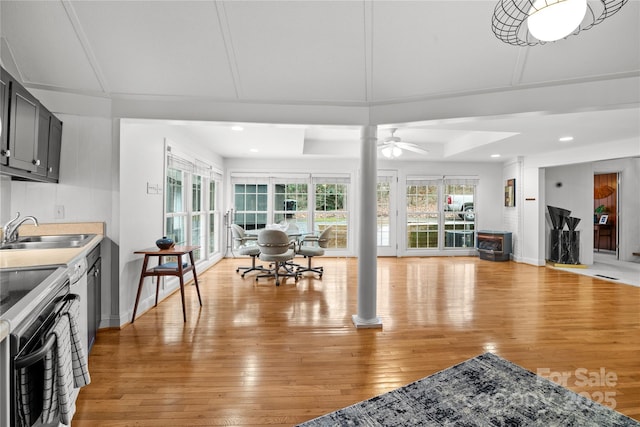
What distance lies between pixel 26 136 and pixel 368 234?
2866 mm

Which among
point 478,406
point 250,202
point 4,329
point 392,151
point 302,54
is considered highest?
point 302,54

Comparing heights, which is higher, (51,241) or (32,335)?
(51,241)

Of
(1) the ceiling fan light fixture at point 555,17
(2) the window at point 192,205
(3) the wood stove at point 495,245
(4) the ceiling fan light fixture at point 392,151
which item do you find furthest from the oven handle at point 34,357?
(3) the wood stove at point 495,245

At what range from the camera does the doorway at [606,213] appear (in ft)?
24.1

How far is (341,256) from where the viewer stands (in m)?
7.09

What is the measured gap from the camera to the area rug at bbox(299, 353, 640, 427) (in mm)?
1753

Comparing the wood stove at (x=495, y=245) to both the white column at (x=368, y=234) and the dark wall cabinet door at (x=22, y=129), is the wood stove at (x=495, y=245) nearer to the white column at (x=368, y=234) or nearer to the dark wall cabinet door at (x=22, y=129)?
the white column at (x=368, y=234)

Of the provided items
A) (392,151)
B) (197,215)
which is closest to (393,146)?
(392,151)

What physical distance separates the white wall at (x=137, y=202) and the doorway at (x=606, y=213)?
9.55 m

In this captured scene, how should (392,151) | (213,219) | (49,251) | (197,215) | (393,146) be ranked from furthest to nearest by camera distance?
(213,219), (197,215), (392,151), (393,146), (49,251)

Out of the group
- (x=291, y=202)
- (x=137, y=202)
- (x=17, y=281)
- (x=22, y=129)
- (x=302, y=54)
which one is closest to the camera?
(x=17, y=281)

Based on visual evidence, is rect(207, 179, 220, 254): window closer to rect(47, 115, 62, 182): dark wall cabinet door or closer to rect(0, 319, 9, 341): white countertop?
rect(47, 115, 62, 182): dark wall cabinet door

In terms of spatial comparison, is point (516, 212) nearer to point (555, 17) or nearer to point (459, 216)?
point (459, 216)

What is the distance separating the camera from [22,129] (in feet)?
6.98
